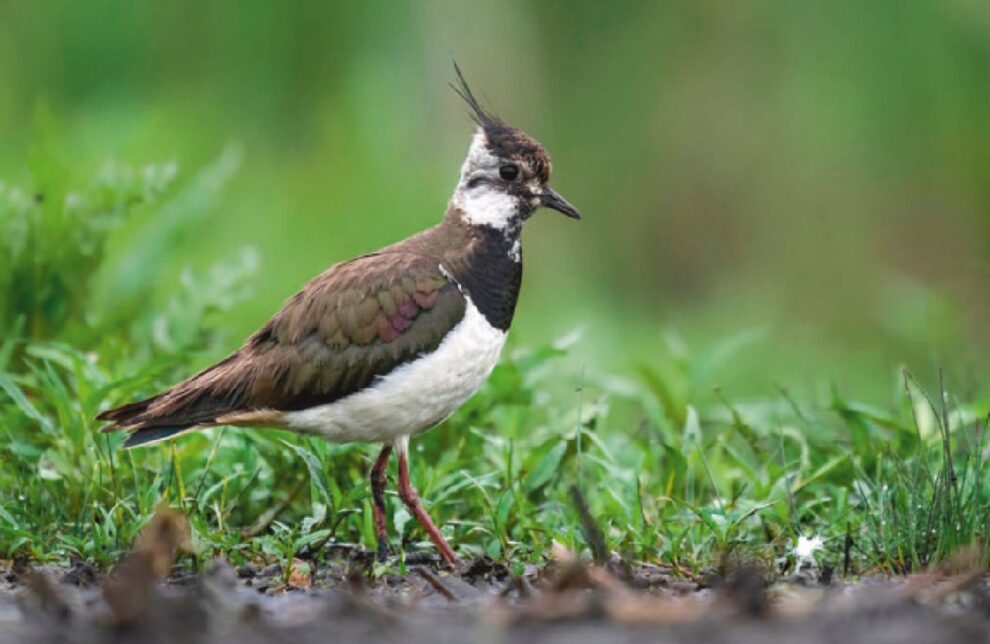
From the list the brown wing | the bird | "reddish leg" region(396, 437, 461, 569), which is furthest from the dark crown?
"reddish leg" region(396, 437, 461, 569)

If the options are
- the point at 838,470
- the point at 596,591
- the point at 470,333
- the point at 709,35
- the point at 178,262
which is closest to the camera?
the point at 596,591

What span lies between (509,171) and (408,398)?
1181mm

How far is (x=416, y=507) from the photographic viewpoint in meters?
5.65

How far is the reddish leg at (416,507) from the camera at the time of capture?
18.0 feet

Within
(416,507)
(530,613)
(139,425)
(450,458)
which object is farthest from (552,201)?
(530,613)

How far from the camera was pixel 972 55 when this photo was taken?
11469 millimetres

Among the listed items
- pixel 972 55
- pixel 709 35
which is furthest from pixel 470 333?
pixel 709 35

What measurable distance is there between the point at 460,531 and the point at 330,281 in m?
1.05

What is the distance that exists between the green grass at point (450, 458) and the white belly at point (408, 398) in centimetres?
16

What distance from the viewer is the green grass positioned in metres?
5.34

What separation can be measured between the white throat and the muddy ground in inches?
73.6

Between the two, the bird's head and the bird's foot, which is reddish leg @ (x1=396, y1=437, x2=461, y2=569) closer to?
the bird's foot

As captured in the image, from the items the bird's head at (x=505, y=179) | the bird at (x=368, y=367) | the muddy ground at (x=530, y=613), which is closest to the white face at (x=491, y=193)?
the bird's head at (x=505, y=179)

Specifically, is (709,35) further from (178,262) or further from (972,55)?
(178,262)
